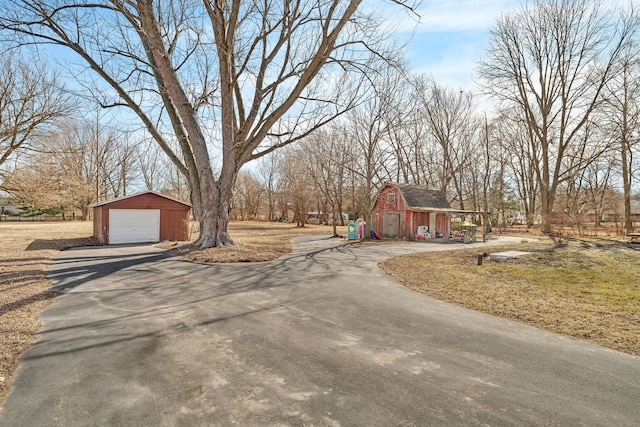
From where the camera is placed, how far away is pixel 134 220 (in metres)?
18.2

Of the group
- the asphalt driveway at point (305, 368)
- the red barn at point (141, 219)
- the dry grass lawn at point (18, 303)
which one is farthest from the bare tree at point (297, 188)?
the asphalt driveway at point (305, 368)

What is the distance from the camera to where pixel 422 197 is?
22266mm

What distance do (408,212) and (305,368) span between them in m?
18.6

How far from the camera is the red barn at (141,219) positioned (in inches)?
689

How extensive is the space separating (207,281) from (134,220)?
1285 cm

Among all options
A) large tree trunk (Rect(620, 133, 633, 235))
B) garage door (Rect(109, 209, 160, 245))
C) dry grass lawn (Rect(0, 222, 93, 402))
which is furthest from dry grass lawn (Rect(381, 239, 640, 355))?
large tree trunk (Rect(620, 133, 633, 235))

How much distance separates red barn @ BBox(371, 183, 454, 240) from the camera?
69.0 ft

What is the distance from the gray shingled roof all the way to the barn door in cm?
139

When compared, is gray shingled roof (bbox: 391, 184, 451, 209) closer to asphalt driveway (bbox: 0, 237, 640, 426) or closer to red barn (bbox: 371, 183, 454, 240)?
red barn (bbox: 371, 183, 454, 240)

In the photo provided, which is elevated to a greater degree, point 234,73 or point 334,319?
point 234,73

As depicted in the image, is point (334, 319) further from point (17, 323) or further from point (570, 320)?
point (17, 323)

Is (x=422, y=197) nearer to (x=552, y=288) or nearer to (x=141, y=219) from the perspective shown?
(x=552, y=288)

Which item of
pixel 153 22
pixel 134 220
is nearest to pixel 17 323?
pixel 153 22

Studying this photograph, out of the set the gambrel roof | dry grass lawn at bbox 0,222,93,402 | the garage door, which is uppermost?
the gambrel roof
